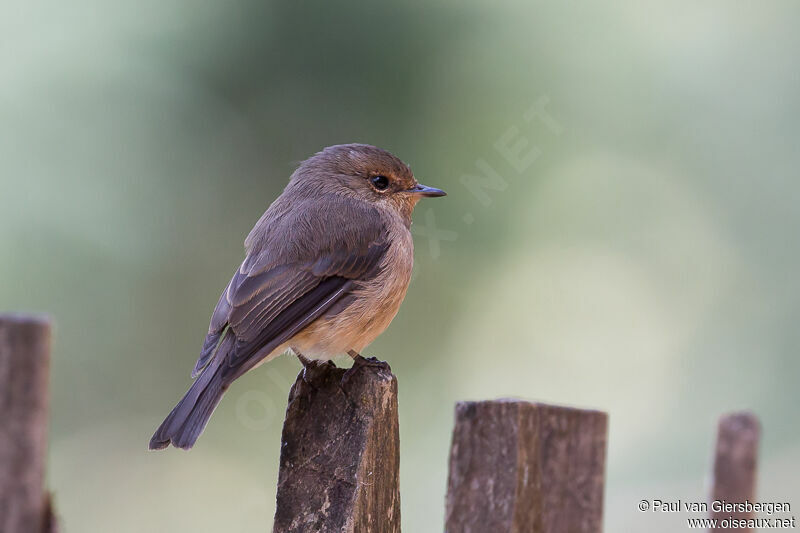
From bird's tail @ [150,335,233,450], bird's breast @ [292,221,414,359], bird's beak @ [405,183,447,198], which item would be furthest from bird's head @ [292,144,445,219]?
bird's tail @ [150,335,233,450]

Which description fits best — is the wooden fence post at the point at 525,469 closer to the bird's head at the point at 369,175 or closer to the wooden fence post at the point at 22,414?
the wooden fence post at the point at 22,414

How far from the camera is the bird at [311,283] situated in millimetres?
3430

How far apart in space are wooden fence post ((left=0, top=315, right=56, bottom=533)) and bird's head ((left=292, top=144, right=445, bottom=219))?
328 cm

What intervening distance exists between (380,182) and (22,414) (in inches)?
136

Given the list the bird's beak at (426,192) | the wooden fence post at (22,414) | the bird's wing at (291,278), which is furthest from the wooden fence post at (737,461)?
the bird's beak at (426,192)

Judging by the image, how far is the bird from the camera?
343 cm

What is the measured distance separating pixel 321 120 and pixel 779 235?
2993 mm

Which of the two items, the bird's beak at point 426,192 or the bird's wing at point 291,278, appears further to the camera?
the bird's beak at point 426,192

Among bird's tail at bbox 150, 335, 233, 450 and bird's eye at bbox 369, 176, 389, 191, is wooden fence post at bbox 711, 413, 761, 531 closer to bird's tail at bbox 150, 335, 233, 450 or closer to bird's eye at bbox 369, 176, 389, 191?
bird's tail at bbox 150, 335, 233, 450

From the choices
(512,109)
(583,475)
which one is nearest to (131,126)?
(512,109)

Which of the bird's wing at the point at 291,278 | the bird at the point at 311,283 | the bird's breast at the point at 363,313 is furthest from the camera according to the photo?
the bird's breast at the point at 363,313

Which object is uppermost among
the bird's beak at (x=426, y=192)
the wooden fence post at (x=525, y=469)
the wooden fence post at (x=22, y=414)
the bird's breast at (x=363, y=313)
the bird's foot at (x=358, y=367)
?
the bird's beak at (x=426, y=192)

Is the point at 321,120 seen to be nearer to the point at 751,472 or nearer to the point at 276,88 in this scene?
the point at 276,88

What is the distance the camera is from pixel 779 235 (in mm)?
6293
